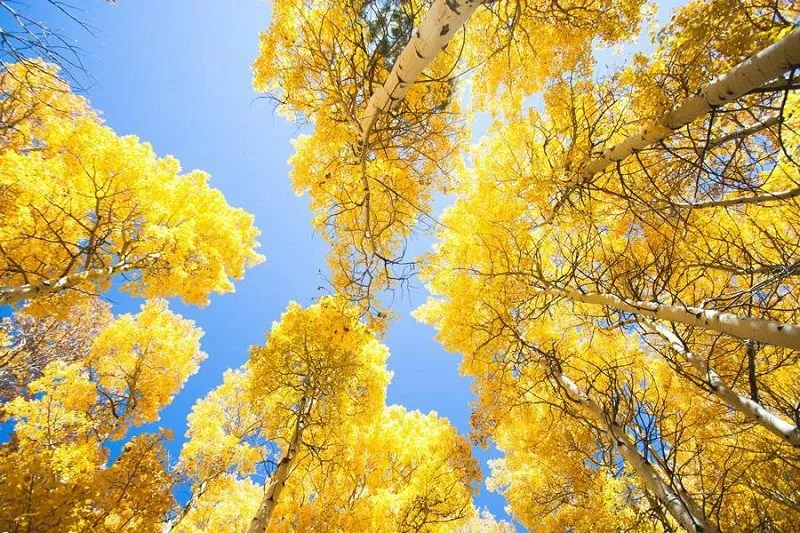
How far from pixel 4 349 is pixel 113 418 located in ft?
17.0

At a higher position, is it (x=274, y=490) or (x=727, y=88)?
(x=727, y=88)

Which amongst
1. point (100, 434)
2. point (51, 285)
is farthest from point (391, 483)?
point (51, 285)

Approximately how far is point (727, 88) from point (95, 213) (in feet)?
29.4

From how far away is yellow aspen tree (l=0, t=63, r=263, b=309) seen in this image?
5.69m

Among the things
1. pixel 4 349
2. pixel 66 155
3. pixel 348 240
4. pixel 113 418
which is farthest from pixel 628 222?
pixel 4 349

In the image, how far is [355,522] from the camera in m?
5.69

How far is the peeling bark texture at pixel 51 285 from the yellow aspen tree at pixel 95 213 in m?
0.02

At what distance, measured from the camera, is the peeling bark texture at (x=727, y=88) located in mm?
1903

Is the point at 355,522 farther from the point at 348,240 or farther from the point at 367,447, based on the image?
the point at 348,240

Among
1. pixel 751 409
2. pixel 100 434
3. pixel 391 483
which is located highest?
pixel 100 434

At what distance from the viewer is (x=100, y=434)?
25.8 ft

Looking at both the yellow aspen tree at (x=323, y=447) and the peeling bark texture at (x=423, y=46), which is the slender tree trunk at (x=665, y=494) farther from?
the peeling bark texture at (x=423, y=46)

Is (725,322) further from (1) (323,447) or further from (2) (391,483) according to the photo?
(2) (391,483)

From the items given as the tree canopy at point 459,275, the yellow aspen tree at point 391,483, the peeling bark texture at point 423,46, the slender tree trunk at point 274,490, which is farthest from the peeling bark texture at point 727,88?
the slender tree trunk at point 274,490
